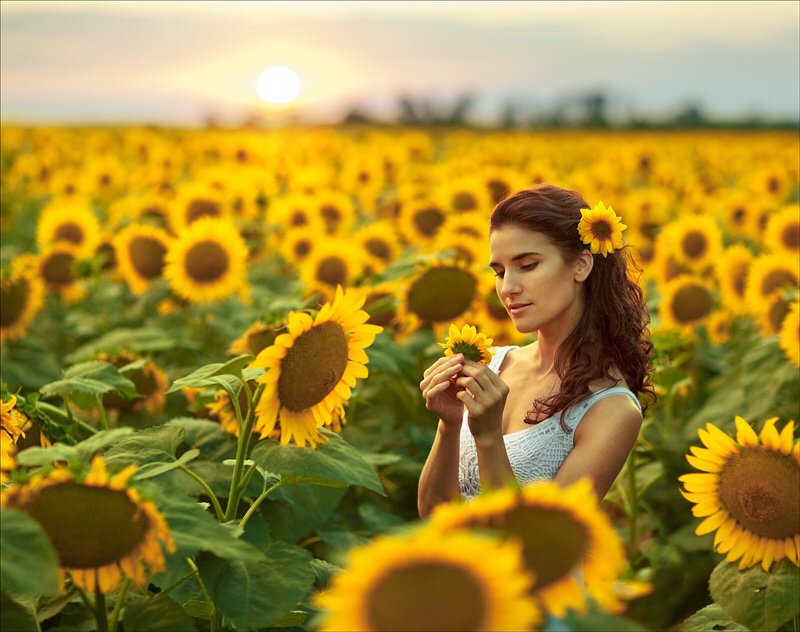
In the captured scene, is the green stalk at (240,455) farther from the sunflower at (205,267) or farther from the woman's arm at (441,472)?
the sunflower at (205,267)

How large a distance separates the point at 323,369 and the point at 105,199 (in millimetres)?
7955

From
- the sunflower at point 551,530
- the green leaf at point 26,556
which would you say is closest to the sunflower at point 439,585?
the sunflower at point 551,530

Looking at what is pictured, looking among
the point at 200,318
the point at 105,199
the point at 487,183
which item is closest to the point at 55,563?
the point at 200,318

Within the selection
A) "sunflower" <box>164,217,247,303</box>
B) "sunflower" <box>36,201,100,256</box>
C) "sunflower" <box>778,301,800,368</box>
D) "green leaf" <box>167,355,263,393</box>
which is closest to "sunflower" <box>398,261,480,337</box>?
"sunflower" <box>778,301,800,368</box>

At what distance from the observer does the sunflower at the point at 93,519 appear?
1.59 m

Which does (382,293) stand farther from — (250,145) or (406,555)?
(250,145)

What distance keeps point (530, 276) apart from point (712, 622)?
90 cm

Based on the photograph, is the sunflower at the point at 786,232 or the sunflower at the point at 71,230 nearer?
the sunflower at the point at 786,232

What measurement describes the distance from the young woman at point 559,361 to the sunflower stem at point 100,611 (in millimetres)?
803

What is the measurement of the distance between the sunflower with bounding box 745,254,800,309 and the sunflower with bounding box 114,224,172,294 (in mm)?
2888

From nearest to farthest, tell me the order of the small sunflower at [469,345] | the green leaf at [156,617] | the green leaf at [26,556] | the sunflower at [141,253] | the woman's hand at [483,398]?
the green leaf at [26,556] → the green leaf at [156,617] → the woman's hand at [483,398] → the small sunflower at [469,345] → the sunflower at [141,253]

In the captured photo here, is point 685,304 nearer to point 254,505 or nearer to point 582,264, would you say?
point 582,264

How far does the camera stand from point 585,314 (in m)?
2.60

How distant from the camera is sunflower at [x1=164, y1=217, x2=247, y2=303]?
5219mm
